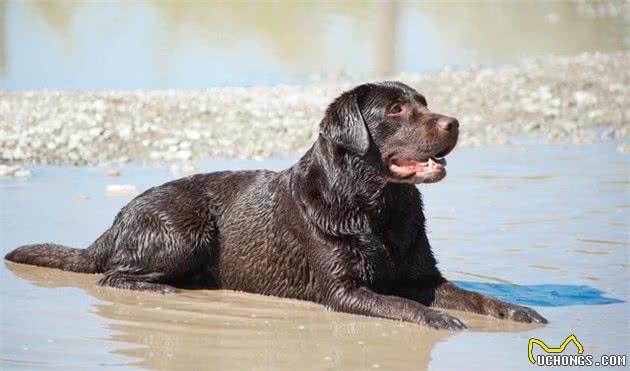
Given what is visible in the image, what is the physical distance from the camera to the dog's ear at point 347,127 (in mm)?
7602

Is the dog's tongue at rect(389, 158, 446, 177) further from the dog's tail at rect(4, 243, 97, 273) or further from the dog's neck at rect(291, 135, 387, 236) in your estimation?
the dog's tail at rect(4, 243, 97, 273)

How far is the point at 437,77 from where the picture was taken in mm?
17609

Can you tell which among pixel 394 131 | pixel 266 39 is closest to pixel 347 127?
pixel 394 131

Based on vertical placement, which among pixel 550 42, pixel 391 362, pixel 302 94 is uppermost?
pixel 550 42

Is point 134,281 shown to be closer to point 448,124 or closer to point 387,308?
point 387,308

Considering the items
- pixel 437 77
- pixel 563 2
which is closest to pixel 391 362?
pixel 437 77

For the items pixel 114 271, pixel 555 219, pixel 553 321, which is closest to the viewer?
pixel 553 321

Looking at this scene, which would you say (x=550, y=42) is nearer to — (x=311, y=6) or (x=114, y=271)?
(x=311, y=6)

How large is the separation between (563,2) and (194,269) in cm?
2251

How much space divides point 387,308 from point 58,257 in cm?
245

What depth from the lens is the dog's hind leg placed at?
26.7ft

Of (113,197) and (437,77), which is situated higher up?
(437,77)

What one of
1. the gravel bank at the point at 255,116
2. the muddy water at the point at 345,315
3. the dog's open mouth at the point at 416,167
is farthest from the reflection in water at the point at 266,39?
the dog's open mouth at the point at 416,167

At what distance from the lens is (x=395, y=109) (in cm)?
772
